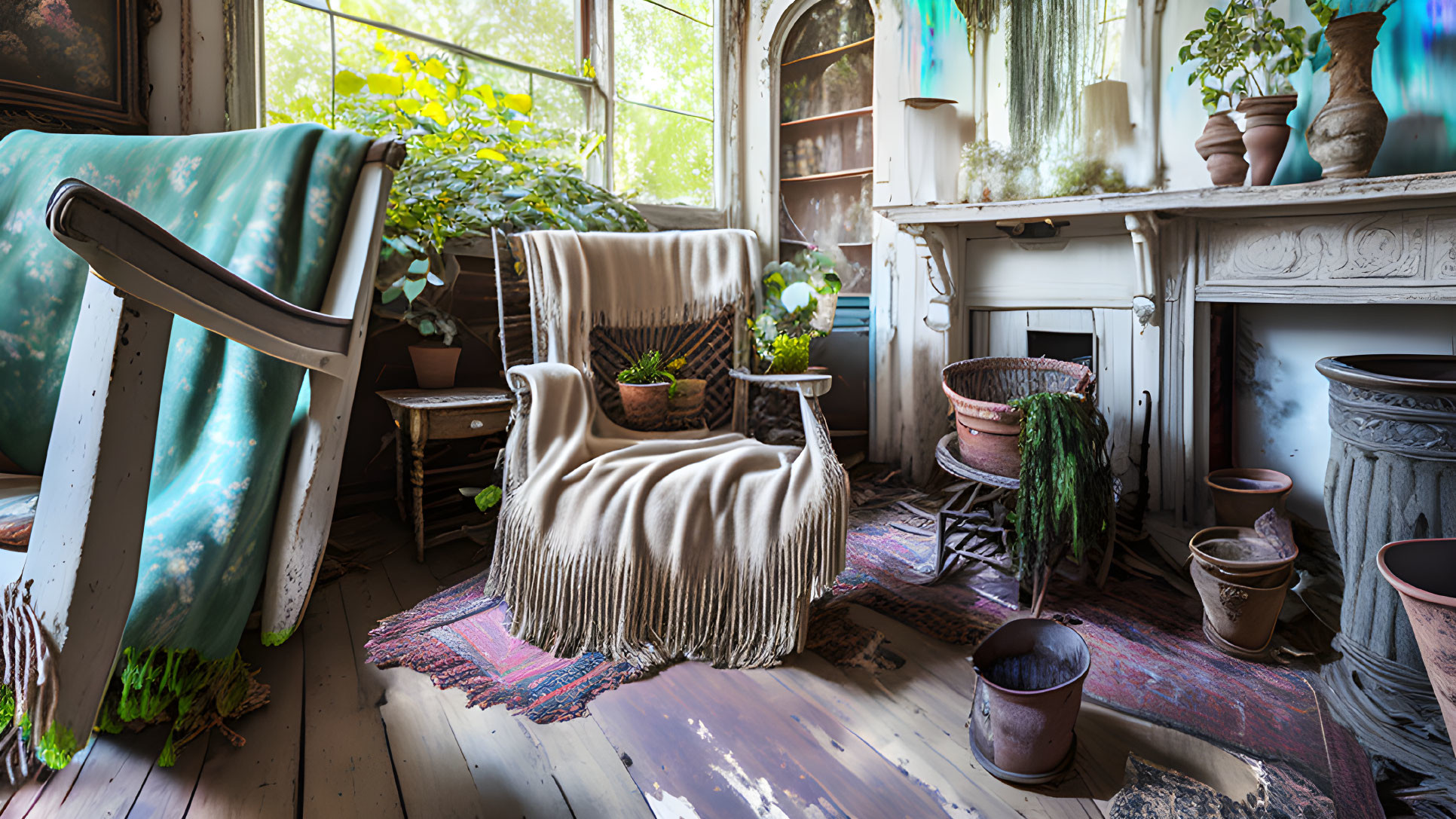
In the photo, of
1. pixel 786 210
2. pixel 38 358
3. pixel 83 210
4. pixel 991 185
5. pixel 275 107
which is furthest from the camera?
pixel 786 210

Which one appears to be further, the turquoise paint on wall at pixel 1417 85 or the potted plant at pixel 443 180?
the potted plant at pixel 443 180

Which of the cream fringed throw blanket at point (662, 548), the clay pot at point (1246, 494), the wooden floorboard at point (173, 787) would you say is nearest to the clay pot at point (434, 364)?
the cream fringed throw blanket at point (662, 548)

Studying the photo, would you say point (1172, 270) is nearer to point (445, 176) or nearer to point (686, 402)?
point (686, 402)

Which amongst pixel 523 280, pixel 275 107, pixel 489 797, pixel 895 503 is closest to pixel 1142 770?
pixel 489 797

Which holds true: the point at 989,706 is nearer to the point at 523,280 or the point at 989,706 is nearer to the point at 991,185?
the point at 523,280

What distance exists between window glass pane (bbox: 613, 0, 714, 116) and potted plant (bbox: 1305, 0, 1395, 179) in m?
2.29

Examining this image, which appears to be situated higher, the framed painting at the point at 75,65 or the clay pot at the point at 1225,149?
the framed painting at the point at 75,65

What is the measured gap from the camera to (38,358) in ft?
3.73

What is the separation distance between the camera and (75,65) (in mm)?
1879

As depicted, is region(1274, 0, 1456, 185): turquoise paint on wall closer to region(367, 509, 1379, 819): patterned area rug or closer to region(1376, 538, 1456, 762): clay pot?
region(1376, 538, 1456, 762): clay pot

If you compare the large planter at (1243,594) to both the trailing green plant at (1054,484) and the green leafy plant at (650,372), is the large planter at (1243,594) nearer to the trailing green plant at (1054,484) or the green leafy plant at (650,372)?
the trailing green plant at (1054,484)

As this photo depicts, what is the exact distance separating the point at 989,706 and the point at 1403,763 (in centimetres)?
73

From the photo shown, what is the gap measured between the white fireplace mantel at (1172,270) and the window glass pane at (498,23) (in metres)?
1.54

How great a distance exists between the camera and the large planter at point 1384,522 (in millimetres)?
1280
